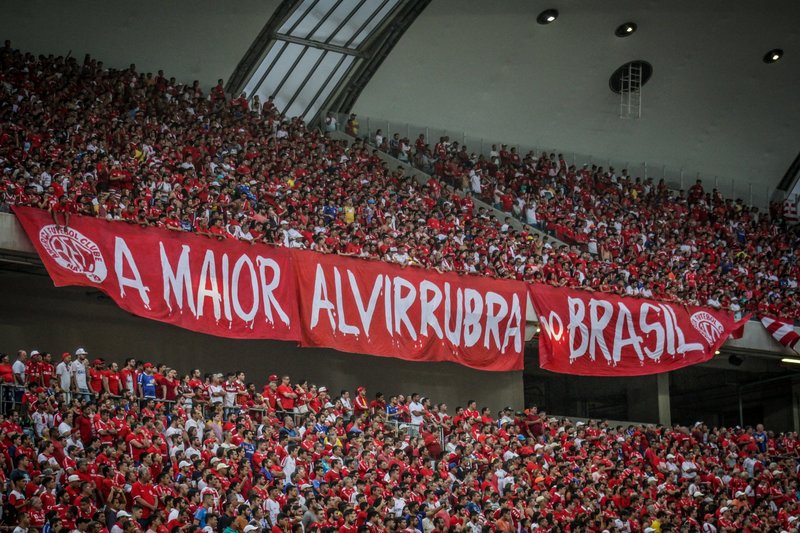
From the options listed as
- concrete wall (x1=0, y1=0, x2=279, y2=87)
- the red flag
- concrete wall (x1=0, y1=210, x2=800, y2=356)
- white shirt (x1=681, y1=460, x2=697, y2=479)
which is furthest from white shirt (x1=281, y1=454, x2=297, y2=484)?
the red flag

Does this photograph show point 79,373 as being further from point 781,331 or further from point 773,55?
point 773,55

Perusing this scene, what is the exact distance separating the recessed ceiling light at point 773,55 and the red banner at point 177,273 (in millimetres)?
19507

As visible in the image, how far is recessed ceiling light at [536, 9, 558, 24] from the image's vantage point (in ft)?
108

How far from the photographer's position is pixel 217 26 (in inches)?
1190

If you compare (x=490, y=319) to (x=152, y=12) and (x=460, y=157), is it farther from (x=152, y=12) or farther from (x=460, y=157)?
(x=152, y=12)

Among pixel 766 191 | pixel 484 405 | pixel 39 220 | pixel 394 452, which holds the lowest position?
pixel 394 452

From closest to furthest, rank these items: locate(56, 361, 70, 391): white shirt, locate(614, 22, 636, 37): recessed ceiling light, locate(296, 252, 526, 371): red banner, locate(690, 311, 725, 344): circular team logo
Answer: locate(56, 361, 70, 391): white shirt → locate(296, 252, 526, 371): red banner → locate(690, 311, 725, 344): circular team logo → locate(614, 22, 636, 37): recessed ceiling light

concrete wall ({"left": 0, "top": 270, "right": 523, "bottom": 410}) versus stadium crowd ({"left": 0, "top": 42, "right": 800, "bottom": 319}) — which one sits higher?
stadium crowd ({"left": 0, "top": 42, "right": 800, "bottom": 319})

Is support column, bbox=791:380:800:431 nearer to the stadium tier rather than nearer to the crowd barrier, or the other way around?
the stadium tier

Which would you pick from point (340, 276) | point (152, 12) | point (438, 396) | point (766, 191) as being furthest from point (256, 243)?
point (766, 191)

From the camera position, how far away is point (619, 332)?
27.5m

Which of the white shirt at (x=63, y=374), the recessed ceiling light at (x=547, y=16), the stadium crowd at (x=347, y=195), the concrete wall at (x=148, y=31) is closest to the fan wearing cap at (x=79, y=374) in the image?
the white shirt at (x=63, y=374)

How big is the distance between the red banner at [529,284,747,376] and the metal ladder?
9.46 metres

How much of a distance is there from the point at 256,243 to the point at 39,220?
4.29 metres
